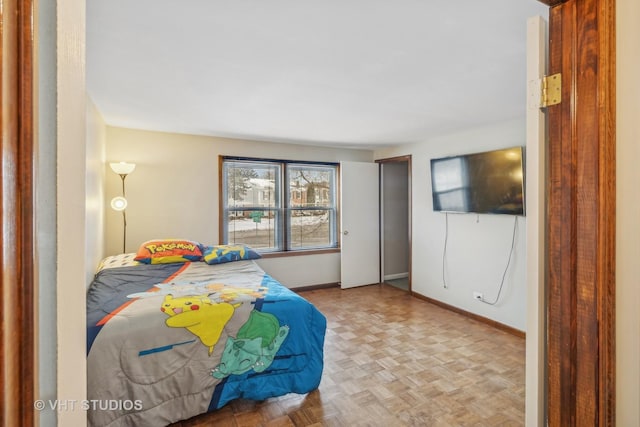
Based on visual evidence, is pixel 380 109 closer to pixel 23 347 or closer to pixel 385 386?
pixel 385 386

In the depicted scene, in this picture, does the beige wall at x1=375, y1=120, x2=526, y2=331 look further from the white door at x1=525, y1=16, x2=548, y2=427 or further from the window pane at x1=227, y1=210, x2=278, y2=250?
the white door at x1=525, y1=16, x2=548, y2=427

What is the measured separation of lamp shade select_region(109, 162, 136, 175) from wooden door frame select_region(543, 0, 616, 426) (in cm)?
388

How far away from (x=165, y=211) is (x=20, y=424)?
400 centimetres

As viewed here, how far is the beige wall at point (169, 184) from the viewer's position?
12.3ft

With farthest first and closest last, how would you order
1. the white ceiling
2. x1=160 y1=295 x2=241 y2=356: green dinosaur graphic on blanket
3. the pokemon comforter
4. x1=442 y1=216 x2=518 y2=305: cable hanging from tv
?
x1=442 y1=216 x2=518 y2=305: cable hanging from tv < x1=160 y1=295 x2=241 y2=356: green dinosaur graphic on blanket < the pokemon comforter < the white ceiling

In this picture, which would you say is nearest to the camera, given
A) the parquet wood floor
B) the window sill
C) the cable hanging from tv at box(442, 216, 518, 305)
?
the parquet wood floor

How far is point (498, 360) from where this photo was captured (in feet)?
9.09

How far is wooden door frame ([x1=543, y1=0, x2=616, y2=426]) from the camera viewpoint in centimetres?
78

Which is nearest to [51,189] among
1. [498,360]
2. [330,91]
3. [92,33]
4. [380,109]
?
[92,33]

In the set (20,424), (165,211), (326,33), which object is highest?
(326,33)

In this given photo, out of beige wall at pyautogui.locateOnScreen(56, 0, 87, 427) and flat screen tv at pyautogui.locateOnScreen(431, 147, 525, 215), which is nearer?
beige wall at pyautogui.locateOnScreen(56, 0, 87, 427)

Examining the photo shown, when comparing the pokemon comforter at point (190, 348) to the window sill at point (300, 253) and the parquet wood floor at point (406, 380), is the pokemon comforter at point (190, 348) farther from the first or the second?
the window sill at point (300, 253)

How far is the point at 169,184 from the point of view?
13.2 ft

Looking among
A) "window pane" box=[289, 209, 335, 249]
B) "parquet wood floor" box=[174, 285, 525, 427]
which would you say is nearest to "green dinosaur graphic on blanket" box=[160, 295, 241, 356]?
"parquet wood floor" box=[174, 285, 525, 427]
